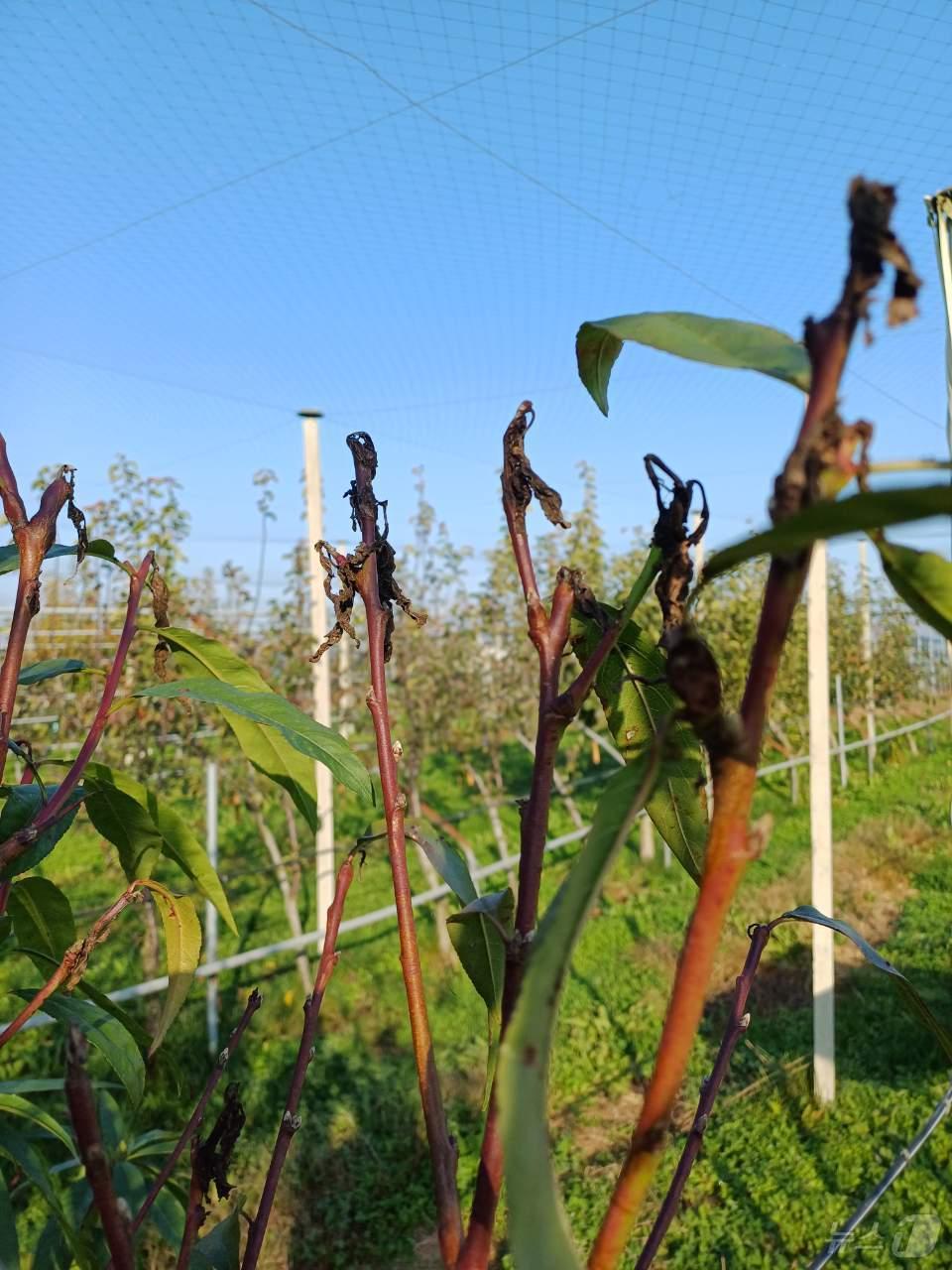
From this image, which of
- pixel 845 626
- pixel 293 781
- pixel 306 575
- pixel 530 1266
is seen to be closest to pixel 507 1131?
pixel 530 1266

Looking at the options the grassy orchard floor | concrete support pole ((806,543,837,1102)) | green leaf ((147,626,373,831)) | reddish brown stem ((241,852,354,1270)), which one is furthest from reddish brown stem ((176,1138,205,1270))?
concrete support pole ((806,543,837,1102))

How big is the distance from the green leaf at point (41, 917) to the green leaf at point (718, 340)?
0.61 m

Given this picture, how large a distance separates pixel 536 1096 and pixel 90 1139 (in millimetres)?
141

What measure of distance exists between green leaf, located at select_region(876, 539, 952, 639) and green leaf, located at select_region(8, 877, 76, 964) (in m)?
0.66

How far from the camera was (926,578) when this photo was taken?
352mm

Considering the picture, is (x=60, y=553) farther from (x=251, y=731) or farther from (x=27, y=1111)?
(x=27, y=1111)

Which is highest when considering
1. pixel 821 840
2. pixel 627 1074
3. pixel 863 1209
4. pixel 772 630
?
pixel 772 630

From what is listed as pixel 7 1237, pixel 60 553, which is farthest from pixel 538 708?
pixel 7 1237

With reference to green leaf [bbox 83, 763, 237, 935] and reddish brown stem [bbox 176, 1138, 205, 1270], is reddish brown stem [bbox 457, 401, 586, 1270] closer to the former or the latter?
reddish brown stem [bbox 176, 1138, 205, 1270]

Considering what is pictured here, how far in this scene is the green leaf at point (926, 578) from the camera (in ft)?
1.14

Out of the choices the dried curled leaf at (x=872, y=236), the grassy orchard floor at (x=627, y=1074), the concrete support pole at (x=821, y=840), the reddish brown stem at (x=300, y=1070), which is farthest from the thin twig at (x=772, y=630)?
the concrete support pole at (x=821, y=840)

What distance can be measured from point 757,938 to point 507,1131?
343 mm

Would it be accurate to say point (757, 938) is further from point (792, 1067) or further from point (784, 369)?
point (792, 1067)

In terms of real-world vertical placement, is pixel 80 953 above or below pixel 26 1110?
above
